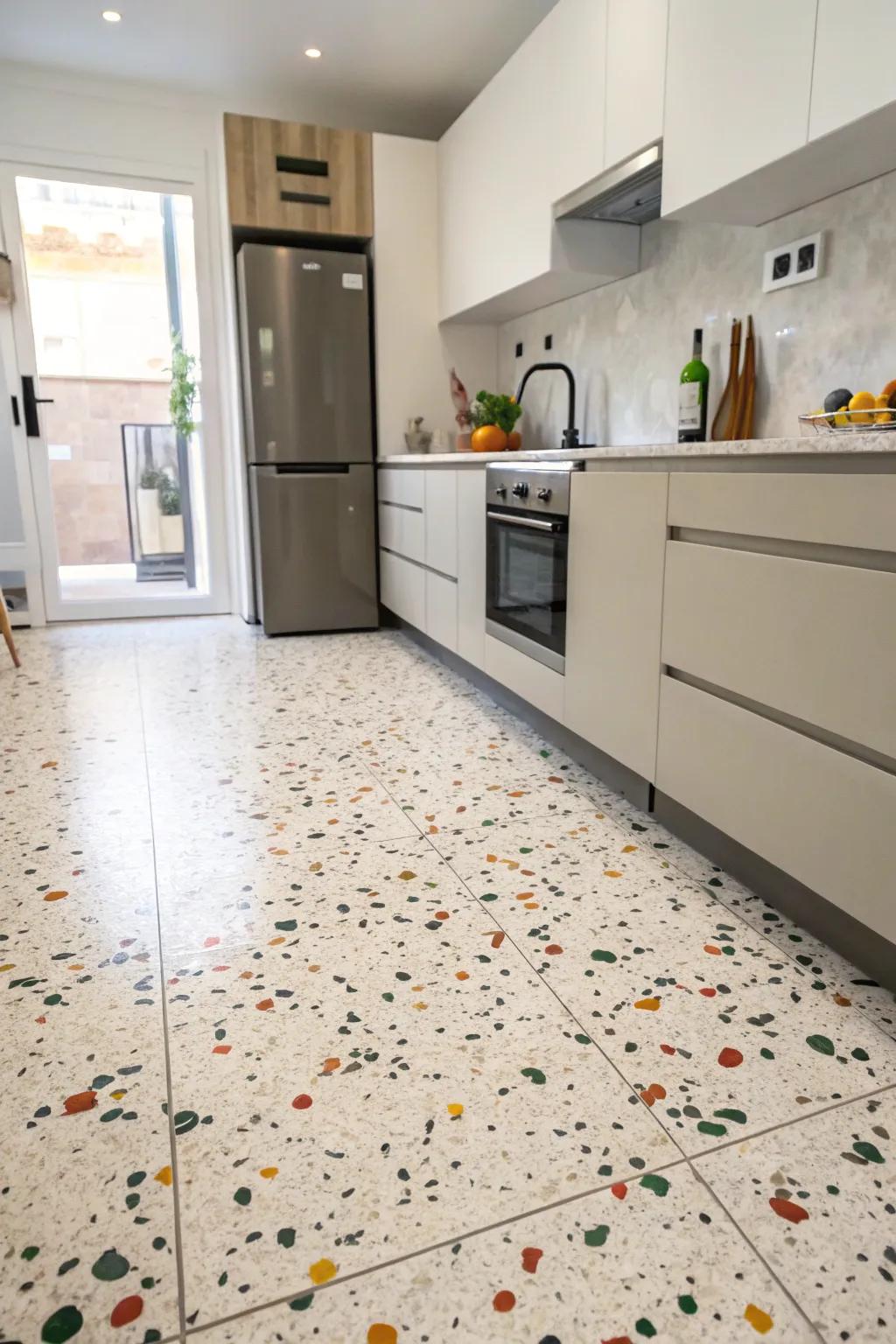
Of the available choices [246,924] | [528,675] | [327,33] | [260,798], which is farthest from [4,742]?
[327,33]

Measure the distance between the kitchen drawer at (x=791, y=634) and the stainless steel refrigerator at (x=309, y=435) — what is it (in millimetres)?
2616

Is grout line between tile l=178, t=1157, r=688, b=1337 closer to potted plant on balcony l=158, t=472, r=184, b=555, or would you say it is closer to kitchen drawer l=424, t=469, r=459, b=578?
kitchen drawer l=424, t=469, r=459, b=578

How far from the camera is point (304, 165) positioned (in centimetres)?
378

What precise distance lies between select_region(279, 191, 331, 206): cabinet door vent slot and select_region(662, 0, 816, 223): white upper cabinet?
217 cm

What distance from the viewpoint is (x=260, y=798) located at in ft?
6.91

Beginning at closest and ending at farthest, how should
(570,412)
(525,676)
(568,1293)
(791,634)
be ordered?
1. (568,1293)
2. (791,634)
3. (525,676)
4. (570,412)

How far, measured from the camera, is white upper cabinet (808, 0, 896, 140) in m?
1.51

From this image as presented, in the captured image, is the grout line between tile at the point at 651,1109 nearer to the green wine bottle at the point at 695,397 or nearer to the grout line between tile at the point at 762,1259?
the grout line between tile at the point at 762,1259

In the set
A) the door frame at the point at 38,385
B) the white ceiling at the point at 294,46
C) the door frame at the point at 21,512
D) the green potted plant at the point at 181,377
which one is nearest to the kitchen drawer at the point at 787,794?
the white ceiling at the point at 294,46

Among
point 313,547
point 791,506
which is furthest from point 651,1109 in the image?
point 313,547

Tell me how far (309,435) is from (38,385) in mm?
1427

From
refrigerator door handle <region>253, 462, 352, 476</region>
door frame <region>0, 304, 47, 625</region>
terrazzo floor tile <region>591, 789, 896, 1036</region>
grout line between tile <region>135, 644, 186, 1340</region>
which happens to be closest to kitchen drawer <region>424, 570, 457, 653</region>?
refrigerator door handle <region>253, 462, 352, 476</region>

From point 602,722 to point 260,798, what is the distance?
890 millimetres

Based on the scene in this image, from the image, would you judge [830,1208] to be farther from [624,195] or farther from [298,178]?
[298,178]
